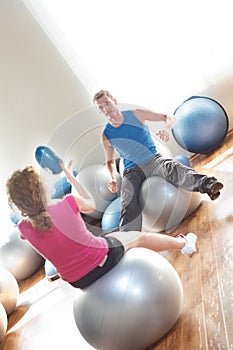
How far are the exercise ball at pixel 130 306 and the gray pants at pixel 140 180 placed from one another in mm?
605

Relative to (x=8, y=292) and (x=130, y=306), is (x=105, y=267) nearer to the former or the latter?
(x=130, y=306)

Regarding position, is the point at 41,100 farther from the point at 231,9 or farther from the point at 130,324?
the point at 130,324

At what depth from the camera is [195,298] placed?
4.69 feet

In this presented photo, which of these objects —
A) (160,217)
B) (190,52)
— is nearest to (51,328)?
(160,217)

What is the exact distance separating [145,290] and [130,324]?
0.11 meters

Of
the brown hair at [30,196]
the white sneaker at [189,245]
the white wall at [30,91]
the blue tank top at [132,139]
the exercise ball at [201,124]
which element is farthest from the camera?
the white wall at [30,91]

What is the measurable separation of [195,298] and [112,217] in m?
0.75

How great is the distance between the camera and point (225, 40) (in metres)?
2.75

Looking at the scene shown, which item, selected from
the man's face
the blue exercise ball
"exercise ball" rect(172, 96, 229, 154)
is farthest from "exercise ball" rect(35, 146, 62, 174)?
"exercise ball" rect(172, 96, 229, 154)

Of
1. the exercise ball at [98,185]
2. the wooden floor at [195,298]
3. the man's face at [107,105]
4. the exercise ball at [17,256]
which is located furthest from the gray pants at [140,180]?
the exercise ball at [17,256]

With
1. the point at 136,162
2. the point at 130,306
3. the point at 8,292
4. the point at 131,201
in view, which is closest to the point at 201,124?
the point at 136,162

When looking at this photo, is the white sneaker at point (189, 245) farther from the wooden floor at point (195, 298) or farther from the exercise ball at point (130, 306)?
the exercise ball at point (130, 306)

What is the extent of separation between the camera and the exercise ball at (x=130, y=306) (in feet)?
4.18

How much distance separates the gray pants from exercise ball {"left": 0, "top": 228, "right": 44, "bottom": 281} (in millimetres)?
Answer: 933
